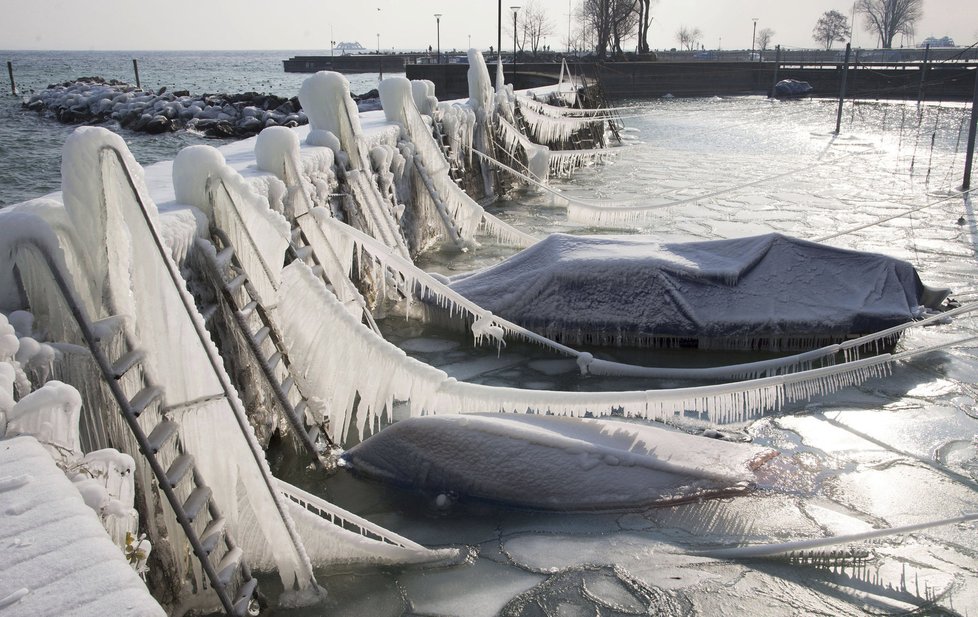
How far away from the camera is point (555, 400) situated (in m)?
3.77

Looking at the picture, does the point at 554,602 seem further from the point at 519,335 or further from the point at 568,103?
the point at 568,103

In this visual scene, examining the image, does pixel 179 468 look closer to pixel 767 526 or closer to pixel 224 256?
pixel 224 256

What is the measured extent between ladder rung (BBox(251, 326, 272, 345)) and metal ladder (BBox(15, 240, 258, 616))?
3.50ft

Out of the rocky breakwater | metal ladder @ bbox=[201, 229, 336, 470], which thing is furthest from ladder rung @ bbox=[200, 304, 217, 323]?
the rocky breakwater

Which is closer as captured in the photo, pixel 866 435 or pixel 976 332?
pixel 866 435

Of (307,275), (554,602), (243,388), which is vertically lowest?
(554,602)

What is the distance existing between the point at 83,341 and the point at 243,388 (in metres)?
1.51

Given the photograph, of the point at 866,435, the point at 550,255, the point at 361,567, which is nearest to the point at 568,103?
the point at 550,255

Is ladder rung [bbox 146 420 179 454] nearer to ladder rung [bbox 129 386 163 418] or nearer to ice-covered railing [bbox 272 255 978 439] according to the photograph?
ladder rung [bbox 129 386 163 418]

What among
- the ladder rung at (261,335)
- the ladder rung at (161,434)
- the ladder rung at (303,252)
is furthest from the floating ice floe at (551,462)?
the ladder rung at (161,434)

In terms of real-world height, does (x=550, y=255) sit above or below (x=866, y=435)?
above

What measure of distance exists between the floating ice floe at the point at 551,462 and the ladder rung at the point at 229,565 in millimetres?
1207

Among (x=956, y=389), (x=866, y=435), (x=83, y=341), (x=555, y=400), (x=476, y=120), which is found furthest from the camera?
(x=476, y=120)

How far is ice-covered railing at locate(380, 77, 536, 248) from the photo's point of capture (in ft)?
30.3
